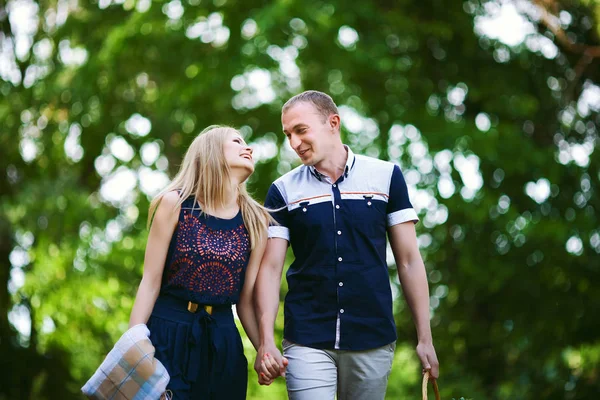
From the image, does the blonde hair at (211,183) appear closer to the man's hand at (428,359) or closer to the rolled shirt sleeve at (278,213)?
Answer: the rolled shirt sleeve at (278,213)

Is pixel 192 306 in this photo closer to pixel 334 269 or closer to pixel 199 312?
pixel 199 312

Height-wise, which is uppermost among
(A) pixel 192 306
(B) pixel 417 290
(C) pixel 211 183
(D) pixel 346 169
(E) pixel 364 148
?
(C) pixel 211 183

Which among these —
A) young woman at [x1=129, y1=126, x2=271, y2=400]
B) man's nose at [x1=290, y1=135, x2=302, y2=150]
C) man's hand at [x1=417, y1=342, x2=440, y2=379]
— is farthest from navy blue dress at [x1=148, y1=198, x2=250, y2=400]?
man's hand at [x1=417, y1=342, x2=440, y2=379]

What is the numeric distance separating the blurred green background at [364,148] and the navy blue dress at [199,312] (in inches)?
208

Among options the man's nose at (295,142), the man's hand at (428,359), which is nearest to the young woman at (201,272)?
the man's nose at (295,142)

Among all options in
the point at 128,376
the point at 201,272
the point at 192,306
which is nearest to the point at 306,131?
the point at 201,272

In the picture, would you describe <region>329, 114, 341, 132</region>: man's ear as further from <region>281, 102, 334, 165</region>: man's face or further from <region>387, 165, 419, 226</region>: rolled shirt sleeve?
<region>387, 165, 419, 226</region>: rolled shirt sleeve

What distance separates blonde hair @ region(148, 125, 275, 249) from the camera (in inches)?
150

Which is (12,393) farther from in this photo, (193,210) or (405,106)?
(193,210)

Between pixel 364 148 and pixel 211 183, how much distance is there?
652cm

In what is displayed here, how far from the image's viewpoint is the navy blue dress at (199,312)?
12.0 ft

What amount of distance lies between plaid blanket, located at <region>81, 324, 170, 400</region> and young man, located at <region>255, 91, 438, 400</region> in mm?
464

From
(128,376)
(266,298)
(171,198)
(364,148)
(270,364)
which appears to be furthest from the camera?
(364,148)

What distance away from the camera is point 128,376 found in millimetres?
3475
